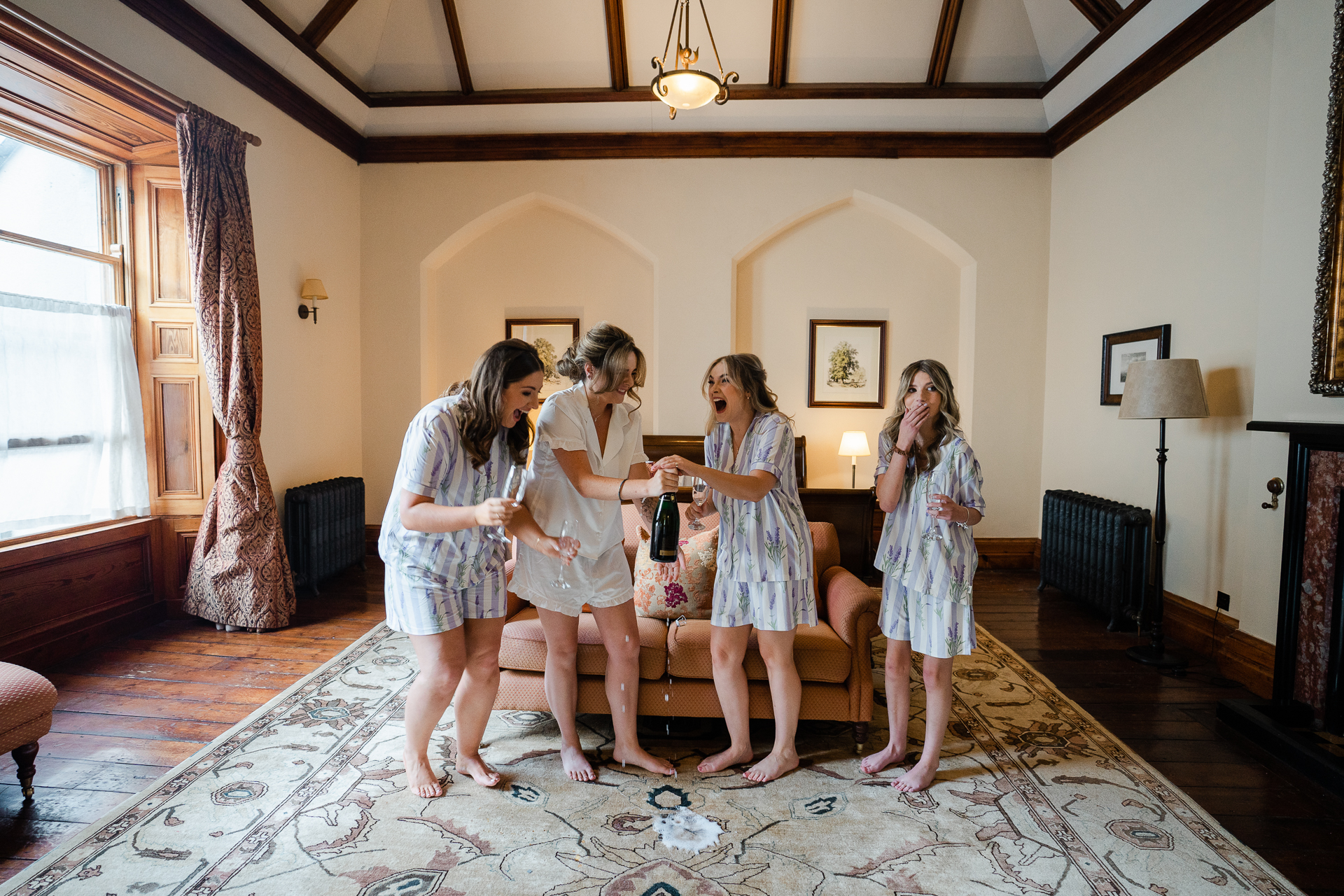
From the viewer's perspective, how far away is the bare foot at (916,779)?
2568mm

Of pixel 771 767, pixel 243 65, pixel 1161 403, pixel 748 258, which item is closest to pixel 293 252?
pixel 243 65

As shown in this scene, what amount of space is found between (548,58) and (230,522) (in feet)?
14.8

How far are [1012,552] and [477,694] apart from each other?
5.42 m

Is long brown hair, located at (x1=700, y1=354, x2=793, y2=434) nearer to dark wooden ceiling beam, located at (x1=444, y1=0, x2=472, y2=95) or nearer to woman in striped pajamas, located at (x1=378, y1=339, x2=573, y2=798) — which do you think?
woman in striped pajamas, located at (x1=378, y1=339, x2=573, y2=798)

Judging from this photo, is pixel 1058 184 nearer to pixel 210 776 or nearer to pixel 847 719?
pixel 847 719

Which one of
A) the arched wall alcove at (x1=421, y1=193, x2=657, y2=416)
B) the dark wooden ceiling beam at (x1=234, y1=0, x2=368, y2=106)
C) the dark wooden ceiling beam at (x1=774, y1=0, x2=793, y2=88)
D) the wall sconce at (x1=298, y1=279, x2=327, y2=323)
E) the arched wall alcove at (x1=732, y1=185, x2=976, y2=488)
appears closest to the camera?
the dark wooden ceiling beam at (x1=234, y1=0, x2=368, y2=106)

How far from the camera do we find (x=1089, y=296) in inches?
220

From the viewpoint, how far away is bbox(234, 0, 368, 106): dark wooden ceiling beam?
4656 millimetres

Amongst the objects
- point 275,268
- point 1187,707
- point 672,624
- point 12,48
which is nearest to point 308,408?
point 275,268

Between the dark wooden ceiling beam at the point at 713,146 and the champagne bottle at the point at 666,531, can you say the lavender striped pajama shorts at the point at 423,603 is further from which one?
the dark wooden ceiling beam at the point at 713,146

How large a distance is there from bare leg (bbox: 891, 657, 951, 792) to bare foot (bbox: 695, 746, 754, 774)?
1.86 ft

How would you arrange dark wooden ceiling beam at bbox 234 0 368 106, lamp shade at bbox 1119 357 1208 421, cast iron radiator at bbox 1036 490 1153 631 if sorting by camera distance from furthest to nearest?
dark wooden ceiling beam at bbox 234 0 368 106, cast iron radiator at bbox 1036 490 1153 631, lamp shade at bbox 1119 357 1208 421

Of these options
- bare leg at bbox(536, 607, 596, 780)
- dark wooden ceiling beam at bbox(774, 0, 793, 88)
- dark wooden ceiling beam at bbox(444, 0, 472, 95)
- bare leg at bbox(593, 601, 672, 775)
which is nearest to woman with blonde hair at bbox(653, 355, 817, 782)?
bare leg at bbox(593, 601, 672, 775)

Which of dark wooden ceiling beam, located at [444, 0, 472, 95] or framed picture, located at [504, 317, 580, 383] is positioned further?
framed picture, located at [504, 317, 580, 383]
